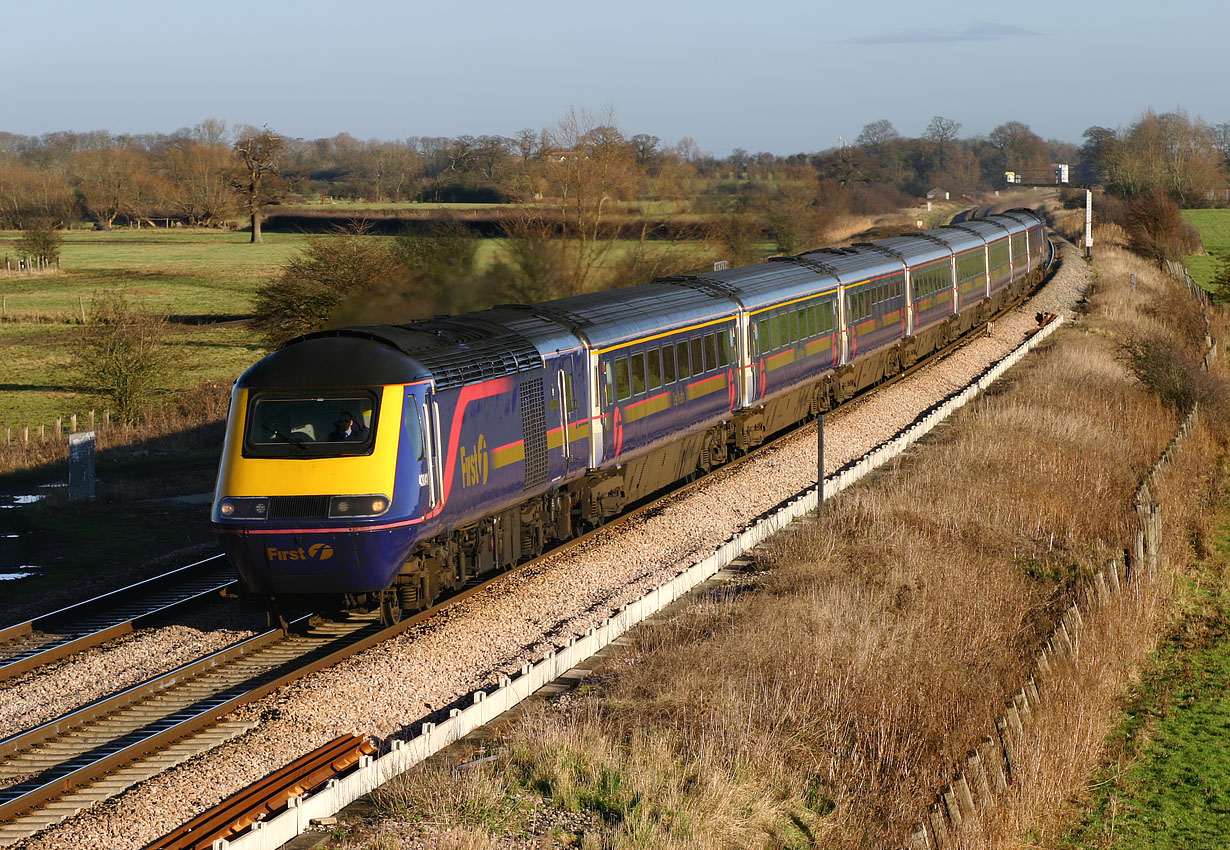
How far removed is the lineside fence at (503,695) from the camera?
9.23 m

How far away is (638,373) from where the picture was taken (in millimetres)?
18938

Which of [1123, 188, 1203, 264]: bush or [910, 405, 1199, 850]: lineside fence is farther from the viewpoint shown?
[1123, 188, 1203, 264]: bush

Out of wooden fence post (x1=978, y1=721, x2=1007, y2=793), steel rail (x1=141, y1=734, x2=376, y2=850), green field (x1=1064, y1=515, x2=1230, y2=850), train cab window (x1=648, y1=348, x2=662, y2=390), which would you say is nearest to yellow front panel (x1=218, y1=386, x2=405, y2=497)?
steel rail (x1=141, y1=734, x2=376, y2=850)

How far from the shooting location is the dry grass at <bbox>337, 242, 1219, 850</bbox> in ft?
32.4

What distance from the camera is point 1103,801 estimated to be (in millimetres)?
13172

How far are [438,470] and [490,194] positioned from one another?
2320 inches

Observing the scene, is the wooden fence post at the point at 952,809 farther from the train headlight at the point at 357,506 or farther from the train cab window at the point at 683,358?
the train cab window at the point at 683,358

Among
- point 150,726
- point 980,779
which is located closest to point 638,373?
point 150,726

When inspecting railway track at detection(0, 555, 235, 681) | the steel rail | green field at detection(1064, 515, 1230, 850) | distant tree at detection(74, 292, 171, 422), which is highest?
distant tree at detection(74, 292, 171, 422)

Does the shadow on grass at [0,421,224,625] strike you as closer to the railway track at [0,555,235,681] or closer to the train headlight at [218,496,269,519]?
the railway track at [0,555,235,681]

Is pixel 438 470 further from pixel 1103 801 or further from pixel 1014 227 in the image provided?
pixel 1014 227

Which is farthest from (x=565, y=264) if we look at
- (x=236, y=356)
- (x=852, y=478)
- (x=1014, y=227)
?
(x=852, y=478)

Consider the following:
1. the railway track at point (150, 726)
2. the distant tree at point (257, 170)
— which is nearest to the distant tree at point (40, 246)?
the distant tree at point (257, 170)

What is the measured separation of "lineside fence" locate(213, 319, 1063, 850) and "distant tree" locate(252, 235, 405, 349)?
23043mm
